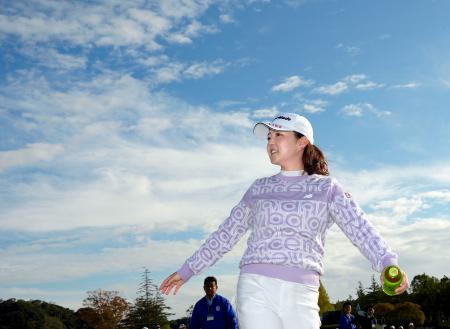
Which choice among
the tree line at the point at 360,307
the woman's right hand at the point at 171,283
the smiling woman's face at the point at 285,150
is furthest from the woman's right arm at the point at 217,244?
the tree line at the point at 360,307

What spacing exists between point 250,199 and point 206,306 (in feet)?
27.2

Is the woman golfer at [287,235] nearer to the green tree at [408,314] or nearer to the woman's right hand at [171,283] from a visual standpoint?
the woman's right hand at [171,283]

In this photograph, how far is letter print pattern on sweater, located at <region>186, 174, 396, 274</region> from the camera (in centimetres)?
425

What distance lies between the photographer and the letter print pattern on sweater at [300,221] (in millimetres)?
4250

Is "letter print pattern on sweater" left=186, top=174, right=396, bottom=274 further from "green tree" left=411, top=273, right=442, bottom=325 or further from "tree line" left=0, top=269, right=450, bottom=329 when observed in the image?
"green tree" left=411, top=273, right=442, bottom=325

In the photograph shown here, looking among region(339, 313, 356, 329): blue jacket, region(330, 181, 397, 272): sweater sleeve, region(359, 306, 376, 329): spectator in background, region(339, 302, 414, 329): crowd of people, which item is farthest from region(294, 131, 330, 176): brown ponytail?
region(359, 306, 376, 329): spectator in background

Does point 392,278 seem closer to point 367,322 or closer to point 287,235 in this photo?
point 287,235

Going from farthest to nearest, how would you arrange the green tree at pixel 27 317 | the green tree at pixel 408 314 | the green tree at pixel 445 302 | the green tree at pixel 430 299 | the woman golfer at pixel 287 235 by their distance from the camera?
the green tree at pixel 27 317, the green tree at pixel 430 299, the green tree at pixel 445 302, the green tree at pixel 408 314, the woman golfer at pixel 287 235

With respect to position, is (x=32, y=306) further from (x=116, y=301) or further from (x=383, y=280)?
(x=383, y=280)

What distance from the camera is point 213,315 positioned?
12438 millimetres

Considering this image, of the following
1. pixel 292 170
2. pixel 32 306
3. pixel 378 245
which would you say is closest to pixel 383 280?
pixel 378 245

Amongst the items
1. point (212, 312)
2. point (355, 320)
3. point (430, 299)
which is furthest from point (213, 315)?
point (430, 299)

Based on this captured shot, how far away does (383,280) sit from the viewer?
399cm

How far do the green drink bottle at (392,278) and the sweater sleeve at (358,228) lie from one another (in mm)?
145
